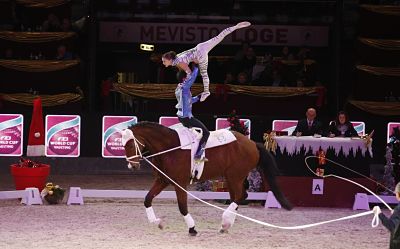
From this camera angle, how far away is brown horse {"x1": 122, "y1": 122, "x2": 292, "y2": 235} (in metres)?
11.8

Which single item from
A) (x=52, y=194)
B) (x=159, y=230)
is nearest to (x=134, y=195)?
(x=52, y=194)

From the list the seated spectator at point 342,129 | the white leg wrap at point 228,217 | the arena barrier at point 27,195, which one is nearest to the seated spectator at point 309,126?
the seated spectator at point 342,129

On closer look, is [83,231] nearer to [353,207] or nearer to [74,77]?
[353,207]

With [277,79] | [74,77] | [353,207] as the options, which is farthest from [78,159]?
[353,207]

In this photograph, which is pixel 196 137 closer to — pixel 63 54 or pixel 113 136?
pixel 113 136

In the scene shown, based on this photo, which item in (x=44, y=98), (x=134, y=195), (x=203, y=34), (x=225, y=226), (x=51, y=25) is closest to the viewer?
(x=225, y=226)

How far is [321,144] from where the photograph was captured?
15.5m

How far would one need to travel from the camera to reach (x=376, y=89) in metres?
22.5

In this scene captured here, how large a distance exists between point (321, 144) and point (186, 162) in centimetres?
418

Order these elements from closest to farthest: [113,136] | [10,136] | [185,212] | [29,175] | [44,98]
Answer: [185,212] < [29,175] < [10,136] < [113,136] < [44,98]

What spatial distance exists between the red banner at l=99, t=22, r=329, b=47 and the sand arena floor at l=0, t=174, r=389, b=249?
861 centimetres

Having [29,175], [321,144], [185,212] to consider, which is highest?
[321,144]

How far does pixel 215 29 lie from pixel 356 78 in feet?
14.0

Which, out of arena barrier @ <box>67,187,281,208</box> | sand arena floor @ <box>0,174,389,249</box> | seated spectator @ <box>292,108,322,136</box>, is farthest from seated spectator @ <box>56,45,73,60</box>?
seated spectator @ <box>292,108,322,136</box>
